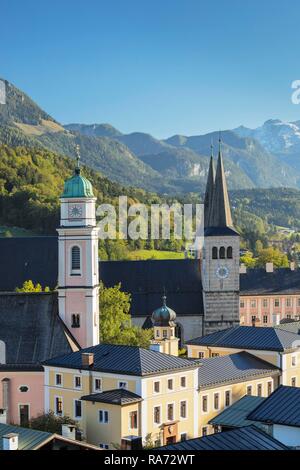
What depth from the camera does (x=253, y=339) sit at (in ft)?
216

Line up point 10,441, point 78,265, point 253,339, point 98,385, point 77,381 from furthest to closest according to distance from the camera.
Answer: point 253,339, point 78,265, point 77,381, point 98,385, point 10,441

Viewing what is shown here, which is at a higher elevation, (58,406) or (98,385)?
(98,385)

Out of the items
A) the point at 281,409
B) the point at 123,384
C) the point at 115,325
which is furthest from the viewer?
the point at 115,325

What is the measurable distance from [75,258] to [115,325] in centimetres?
1237

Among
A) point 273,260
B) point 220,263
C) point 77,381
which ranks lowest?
point 77,381

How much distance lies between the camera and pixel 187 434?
A: 2121 inches

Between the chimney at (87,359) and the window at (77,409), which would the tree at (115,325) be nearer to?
the chimney at (87,359)

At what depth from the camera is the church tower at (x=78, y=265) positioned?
61.3 metres

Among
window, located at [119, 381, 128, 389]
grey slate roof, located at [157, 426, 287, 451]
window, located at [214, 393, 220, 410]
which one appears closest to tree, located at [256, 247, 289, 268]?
window, located at [214, 393, 220, 410]

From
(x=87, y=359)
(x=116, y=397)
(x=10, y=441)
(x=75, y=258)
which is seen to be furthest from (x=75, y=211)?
(x=10, y=441)

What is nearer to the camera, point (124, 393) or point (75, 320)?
point (124, 393)

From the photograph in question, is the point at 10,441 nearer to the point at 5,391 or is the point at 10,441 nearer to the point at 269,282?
the point at 5,391

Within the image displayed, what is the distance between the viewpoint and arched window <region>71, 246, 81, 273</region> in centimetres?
6200

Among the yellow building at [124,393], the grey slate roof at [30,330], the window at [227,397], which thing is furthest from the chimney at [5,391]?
the window at [227,397]
